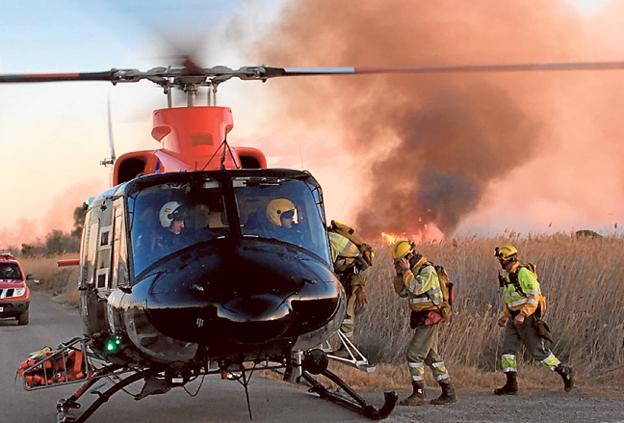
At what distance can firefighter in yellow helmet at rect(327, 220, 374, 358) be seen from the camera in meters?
13.6

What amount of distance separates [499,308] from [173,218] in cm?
839

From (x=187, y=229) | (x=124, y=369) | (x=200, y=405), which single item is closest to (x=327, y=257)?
(x=187, y=229)

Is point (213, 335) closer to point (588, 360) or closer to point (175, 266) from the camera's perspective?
point (175, 266)

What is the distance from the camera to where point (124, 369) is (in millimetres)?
9398

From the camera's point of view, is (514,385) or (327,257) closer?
(327,257)

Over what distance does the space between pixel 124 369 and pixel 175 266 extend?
1684mm

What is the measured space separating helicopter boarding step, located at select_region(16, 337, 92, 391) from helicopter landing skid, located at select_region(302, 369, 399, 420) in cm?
223

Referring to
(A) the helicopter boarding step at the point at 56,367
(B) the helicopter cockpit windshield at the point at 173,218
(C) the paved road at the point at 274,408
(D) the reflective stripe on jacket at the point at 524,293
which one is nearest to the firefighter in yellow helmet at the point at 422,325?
(C) the paved road at the point at 274,408

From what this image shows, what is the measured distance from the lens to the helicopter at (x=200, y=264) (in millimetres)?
7934

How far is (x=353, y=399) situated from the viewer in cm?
1087

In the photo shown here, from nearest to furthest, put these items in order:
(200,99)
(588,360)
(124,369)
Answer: (124,369), (200,99), (588,360)

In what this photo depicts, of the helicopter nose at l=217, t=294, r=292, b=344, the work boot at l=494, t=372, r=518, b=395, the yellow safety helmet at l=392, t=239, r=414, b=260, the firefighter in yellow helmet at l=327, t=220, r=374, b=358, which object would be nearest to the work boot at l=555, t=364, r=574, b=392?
the work boot at l=494, t=372, r=518, b=395

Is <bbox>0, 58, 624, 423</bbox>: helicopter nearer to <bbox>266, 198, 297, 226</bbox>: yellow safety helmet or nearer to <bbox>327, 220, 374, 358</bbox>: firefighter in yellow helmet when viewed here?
<bbox>266, 198, 297, 226</bbox>: yellow safety helmet

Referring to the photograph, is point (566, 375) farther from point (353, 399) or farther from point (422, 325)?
point (353, 399)
